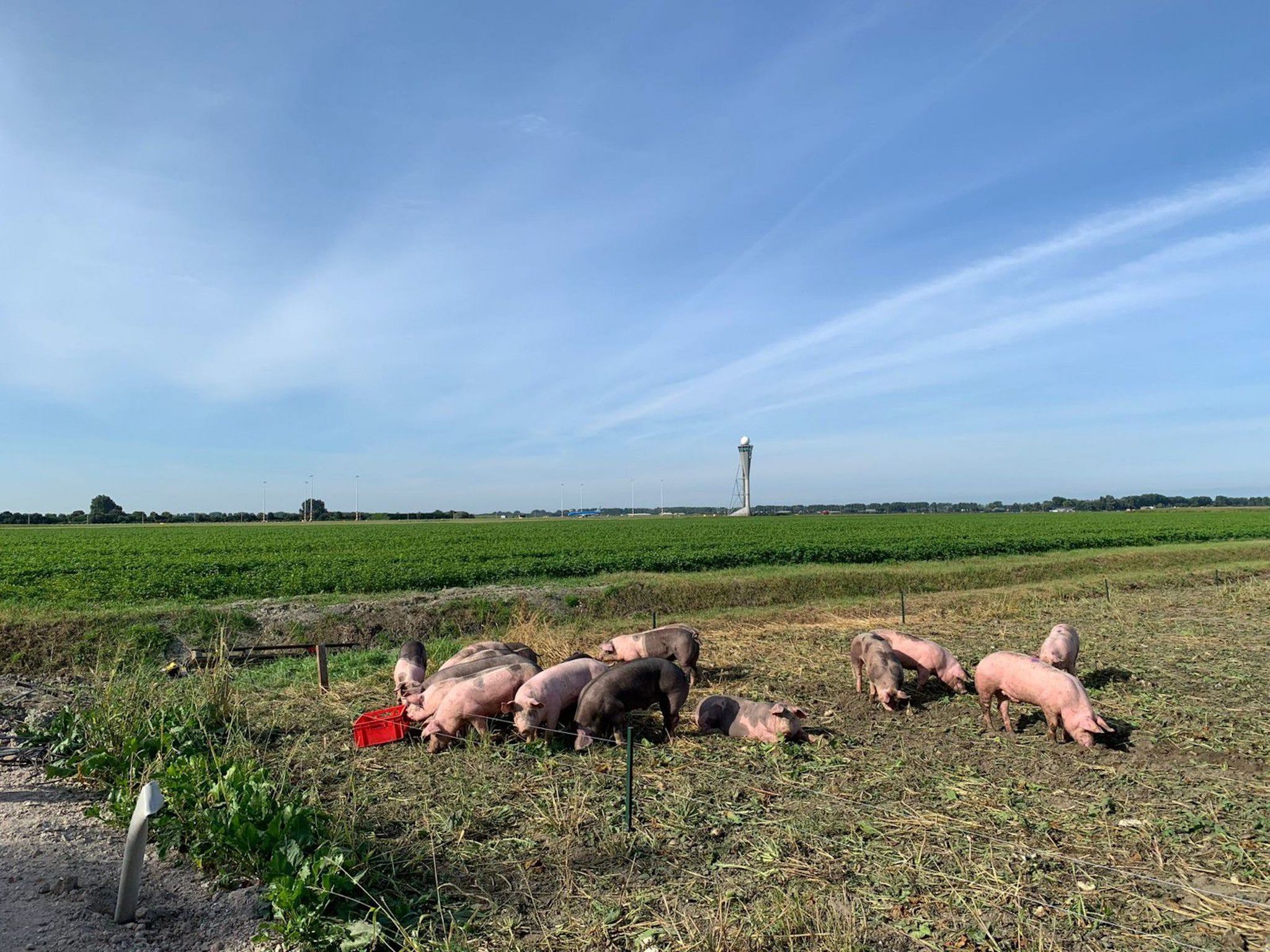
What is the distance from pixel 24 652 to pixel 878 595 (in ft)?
62.9

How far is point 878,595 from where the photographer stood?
66.6 ft

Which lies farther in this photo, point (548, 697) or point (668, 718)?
point (668, 718)

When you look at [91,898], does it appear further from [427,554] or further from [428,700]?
[427,554]

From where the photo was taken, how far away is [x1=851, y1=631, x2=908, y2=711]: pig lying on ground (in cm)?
831

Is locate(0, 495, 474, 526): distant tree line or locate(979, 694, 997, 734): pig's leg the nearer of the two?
locate(979, 694, 997, 734): pig's leg

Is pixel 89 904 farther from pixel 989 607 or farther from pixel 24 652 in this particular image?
pixel 989 607

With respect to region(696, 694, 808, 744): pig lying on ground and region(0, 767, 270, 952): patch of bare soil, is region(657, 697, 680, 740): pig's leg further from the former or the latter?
region(0, 767, 270, 952): patch of bare soil

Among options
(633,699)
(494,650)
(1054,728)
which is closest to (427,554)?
(494,650)

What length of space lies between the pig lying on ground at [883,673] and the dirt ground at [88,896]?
651cm

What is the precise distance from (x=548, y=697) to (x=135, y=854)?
12.8 feet

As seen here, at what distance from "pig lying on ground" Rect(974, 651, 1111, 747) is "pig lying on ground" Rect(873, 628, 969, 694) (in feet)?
3.51

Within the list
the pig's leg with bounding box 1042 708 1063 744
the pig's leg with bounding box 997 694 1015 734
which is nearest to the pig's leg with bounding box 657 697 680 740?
the pig's leg with bounding box 997 694 1015 734

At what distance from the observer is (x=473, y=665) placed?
28.5ft

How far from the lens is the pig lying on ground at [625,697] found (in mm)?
7363
